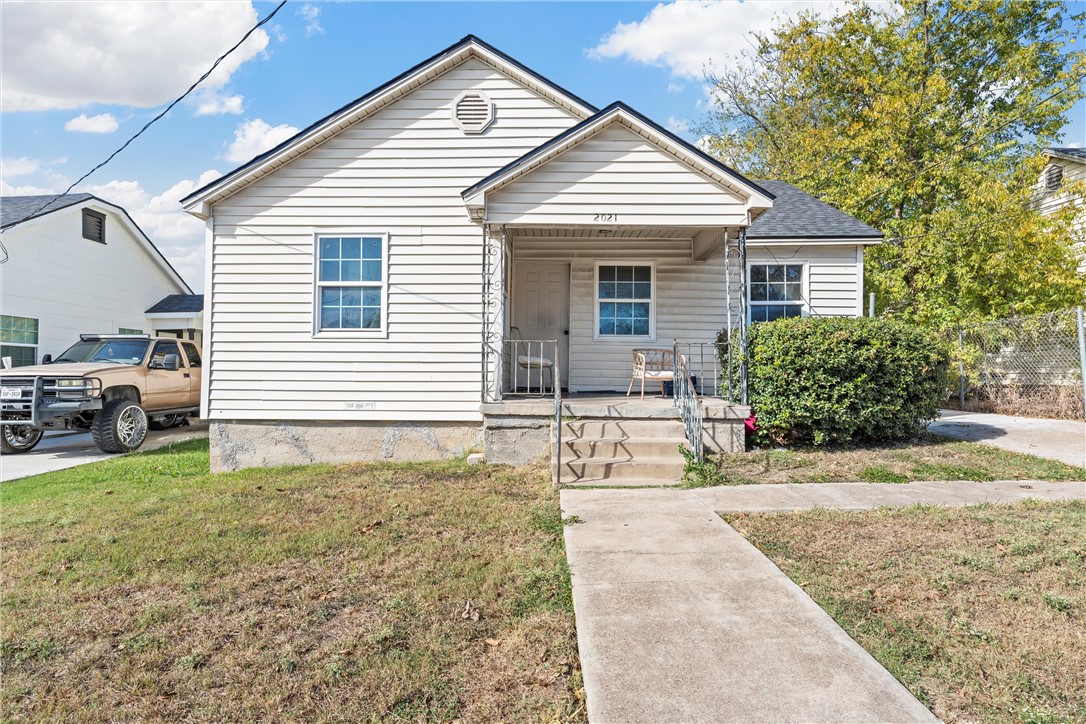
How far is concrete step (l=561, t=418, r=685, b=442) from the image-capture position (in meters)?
7.61

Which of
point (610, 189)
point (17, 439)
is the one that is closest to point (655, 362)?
point (610, 189)

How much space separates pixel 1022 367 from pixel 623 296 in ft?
30.7

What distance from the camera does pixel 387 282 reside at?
887 centimetres

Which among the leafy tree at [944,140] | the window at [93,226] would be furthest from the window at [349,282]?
the leafy tree at [944,140]

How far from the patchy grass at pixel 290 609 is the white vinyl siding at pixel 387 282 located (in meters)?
2.56

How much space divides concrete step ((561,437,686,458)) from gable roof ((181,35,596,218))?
4.93m

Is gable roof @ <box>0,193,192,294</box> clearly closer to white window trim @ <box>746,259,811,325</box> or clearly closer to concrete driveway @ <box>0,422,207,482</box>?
concrete driveway @ <box>0,422,207,482</box>

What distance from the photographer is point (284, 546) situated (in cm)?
474

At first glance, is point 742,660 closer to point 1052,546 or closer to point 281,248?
point 1052,546

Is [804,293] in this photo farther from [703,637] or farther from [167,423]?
[167,423]

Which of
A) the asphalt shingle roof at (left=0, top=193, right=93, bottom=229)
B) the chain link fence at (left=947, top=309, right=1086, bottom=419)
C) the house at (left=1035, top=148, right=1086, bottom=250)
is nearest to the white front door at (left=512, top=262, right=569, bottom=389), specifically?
the chain link fence at (left=947, top=309, right=1086, bottom=419)

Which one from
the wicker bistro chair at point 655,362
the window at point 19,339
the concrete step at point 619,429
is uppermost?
the window at point 19,339

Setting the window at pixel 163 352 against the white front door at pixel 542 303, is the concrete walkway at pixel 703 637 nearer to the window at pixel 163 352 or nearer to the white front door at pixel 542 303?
the white front door at pixel 542 303

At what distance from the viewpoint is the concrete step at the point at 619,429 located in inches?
300
